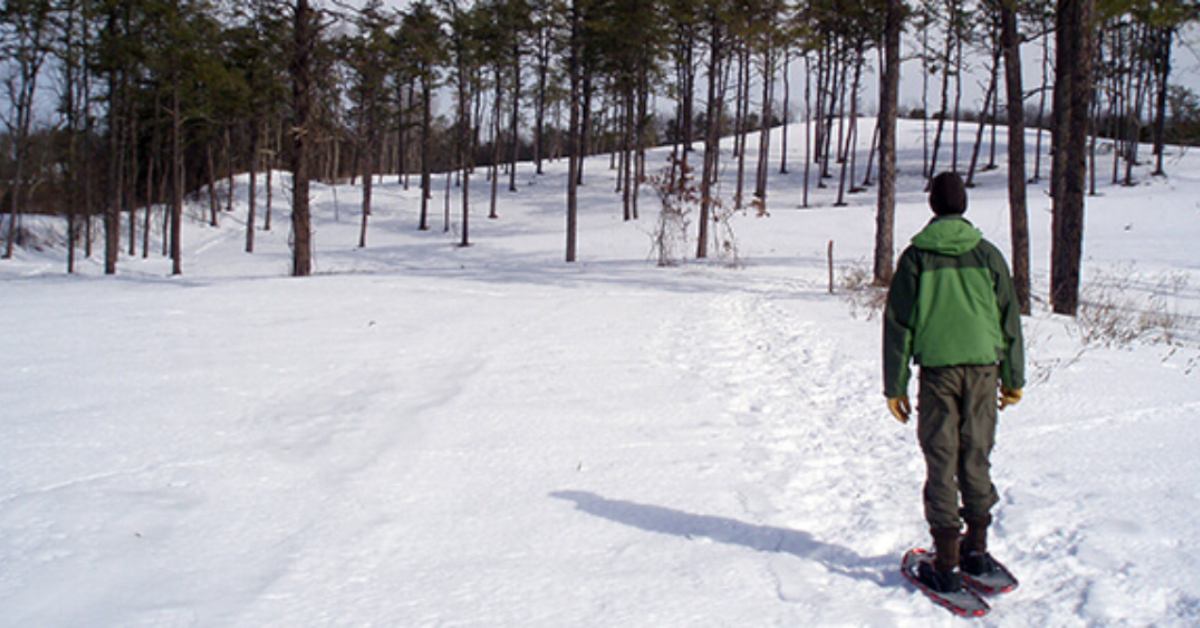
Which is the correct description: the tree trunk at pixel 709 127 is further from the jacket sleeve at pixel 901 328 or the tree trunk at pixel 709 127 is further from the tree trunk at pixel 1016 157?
the jacket sleeve at pixel 901 328

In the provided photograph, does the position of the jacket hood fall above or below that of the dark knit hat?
below

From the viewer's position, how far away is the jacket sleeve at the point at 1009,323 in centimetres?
332

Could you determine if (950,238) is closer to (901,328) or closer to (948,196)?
(948,196)

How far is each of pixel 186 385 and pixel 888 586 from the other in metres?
6.03

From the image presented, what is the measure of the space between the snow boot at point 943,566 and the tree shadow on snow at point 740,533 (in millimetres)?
145

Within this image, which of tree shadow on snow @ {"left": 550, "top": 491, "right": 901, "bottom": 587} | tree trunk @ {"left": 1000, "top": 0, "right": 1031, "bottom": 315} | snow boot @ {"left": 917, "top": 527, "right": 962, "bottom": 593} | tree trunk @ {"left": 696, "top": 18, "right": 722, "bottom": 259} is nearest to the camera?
snow boot @ {"left": 917, "top": 527, "right": 962, "bottom": 593}

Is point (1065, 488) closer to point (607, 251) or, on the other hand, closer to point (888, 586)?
point (888, 586)

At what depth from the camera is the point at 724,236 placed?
27.8 metres

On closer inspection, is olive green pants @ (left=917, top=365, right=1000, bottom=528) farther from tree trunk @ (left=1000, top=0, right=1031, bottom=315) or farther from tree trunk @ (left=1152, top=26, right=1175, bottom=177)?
tree trunk @ (left=1152, top=26, right=1175, bottom=177)

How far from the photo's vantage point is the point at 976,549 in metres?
3.25

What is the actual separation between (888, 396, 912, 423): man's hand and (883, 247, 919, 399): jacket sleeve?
3 centimetres

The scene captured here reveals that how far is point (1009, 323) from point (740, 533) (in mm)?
1607

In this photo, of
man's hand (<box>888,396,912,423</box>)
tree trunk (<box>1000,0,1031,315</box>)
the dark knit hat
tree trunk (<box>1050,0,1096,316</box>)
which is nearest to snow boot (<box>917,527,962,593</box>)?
man's hand (<box>888,396,912,423</box>)

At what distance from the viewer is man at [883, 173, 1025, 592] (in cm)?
326
